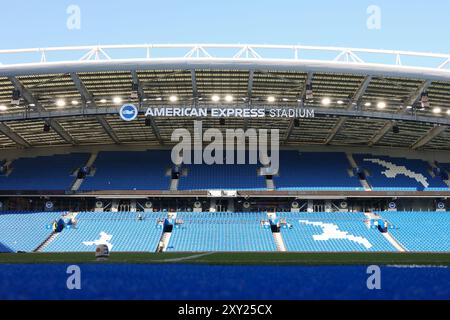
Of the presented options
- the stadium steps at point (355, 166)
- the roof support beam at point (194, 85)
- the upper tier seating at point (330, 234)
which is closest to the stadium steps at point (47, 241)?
the roof support beam at point (194, 85)

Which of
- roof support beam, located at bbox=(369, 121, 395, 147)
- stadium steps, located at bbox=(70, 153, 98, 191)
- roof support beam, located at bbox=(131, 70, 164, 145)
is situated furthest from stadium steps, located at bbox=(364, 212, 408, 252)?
stadium steps, located at bbox=(70, 153, 98, 191)

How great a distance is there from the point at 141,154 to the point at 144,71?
16958mm

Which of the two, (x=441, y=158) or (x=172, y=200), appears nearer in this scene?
(x=172, y=200)

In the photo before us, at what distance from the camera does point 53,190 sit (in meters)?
45.2

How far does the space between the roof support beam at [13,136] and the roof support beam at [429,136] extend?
36984 mm

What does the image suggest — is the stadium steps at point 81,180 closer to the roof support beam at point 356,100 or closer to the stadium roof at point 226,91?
the stadium roof at point 226,91

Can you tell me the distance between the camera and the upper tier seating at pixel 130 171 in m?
46.3

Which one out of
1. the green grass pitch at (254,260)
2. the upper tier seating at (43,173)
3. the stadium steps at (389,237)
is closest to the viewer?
the green grass pitch at (254,260)

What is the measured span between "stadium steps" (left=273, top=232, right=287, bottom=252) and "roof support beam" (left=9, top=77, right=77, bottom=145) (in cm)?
2076

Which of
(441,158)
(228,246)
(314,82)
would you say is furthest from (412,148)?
(228,246)

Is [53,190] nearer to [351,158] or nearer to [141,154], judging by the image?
[141,154]

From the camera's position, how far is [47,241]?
132 feet

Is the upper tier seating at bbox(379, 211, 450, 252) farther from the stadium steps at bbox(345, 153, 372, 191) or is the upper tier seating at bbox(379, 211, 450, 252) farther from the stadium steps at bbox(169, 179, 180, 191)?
the stadium steps at bbox(169, 179, 180, 191)

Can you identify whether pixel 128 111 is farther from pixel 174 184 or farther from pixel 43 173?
pixel 43 173
